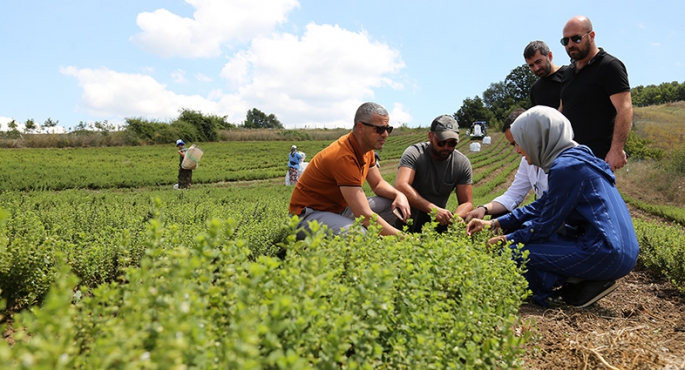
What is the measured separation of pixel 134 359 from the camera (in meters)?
1.24

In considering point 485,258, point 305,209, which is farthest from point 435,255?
point 305,209

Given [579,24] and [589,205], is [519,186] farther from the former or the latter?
[579,24]

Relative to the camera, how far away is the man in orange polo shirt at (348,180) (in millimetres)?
3977

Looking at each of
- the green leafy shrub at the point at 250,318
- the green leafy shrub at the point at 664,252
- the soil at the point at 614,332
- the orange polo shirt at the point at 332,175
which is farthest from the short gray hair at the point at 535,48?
the green leafy shrub at the point at 250,318

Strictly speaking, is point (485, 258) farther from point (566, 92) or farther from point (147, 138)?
point (147, 138)

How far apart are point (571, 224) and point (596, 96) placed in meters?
1.57

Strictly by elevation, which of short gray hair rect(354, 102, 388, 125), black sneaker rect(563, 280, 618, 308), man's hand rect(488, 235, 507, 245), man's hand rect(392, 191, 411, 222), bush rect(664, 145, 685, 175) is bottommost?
black sneaker rect(563, 280, 618, 308)

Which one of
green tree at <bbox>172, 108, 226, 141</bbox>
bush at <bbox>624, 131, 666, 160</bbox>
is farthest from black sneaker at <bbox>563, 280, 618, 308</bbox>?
green tree at <bbox>172, 108, 226, 141</bbox>

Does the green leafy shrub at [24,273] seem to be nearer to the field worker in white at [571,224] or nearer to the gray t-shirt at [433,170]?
the field worker in white at [571,224]

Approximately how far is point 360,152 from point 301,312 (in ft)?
9.04

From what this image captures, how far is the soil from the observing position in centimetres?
264

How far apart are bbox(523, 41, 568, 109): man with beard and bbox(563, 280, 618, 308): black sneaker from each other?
2512 mm

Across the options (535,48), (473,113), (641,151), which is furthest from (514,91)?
(535,48)

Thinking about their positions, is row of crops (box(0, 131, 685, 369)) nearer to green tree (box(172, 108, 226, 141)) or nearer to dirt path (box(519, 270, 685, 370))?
dirt path (box(519, 270, 685, 370))
